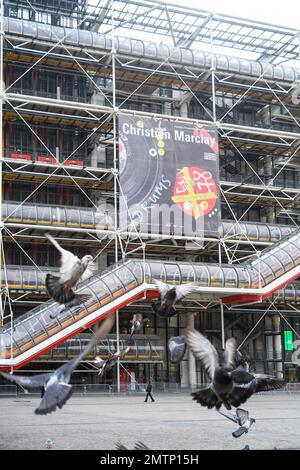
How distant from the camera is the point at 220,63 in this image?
28031 millimetres

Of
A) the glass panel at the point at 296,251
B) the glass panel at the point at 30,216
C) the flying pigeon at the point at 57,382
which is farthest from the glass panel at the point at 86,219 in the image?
the flying pigeon at the point at 57,382

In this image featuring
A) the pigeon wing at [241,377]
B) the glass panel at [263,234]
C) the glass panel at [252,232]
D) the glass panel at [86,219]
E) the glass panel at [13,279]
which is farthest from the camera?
the glass panel at [263,234]

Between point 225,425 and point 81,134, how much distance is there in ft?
62.4

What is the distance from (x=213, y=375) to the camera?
3234mm

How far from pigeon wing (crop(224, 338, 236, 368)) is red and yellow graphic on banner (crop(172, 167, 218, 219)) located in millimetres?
21007

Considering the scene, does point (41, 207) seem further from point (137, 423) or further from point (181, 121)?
point (137, 423)

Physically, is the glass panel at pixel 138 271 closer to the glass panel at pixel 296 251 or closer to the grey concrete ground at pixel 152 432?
the glass panel at pixel 296 251

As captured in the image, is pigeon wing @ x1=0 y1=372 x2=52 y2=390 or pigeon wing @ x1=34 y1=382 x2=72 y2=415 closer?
pigeon wing @ x1=34 y1=382 x2=72 y2=415

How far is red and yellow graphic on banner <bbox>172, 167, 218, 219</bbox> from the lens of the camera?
81.5 feet

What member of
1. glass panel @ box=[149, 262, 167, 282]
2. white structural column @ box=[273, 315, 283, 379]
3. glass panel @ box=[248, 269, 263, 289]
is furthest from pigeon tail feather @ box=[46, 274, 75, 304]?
white structural column @ box=[273, 315, 283, 379]

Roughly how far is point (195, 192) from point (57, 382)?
2338 centimetres

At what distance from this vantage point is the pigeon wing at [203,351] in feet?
10.7

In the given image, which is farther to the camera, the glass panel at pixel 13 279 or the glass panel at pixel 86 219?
the glass panel at pixel 86 219

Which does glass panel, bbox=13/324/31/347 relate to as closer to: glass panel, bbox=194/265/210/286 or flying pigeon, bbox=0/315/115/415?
glass panel, bbox=194/265/210/286
